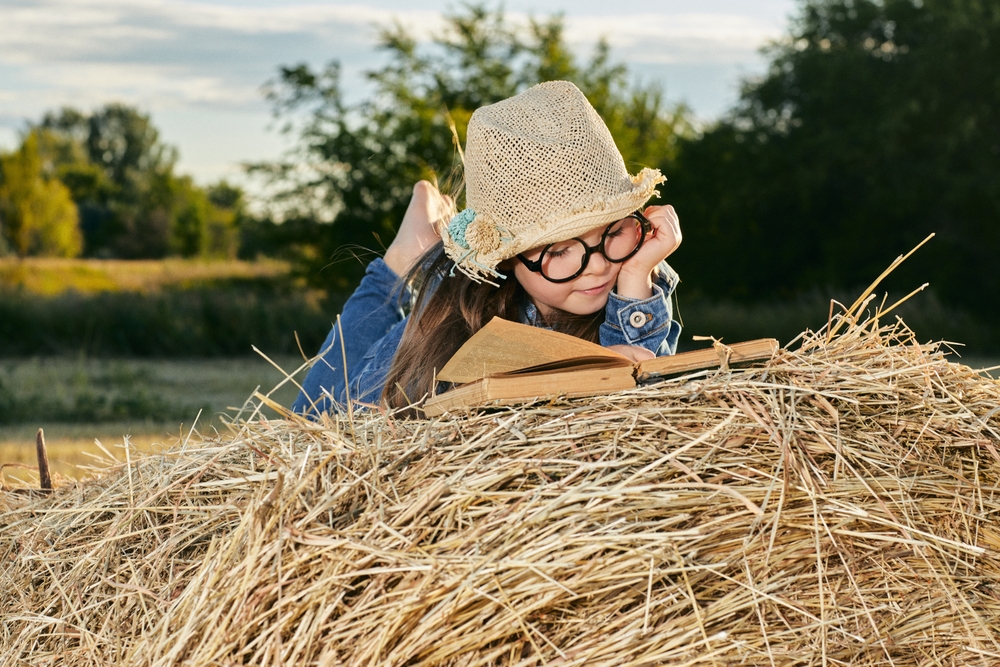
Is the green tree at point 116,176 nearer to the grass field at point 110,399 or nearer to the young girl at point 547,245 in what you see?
the grass field at point 110,399

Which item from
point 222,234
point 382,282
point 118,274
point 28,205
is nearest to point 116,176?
point 222,234

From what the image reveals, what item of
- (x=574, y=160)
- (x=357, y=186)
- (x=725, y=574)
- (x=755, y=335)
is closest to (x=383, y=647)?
(x=725, y=574)

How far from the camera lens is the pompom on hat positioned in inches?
107

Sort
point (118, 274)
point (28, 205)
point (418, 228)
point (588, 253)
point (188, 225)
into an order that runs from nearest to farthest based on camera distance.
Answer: point (588, 253) < point (418, 228) < point (118, 274) < point (28, 205) < point (188, 225)

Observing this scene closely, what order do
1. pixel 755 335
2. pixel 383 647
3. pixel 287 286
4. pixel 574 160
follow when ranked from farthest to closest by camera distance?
pixel 287 286 → pixel 755 335 → pixel 574 160 → pixel 383 647

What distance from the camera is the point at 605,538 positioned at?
1702 mm

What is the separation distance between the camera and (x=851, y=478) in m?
1.85

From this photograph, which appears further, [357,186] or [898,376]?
[357,186]

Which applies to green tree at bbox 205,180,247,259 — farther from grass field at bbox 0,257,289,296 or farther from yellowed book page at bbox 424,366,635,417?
yellowed book page at bbox 424,366,635,417

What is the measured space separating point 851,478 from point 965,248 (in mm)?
19169

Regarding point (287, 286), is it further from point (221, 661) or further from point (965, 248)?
point (221, 661)

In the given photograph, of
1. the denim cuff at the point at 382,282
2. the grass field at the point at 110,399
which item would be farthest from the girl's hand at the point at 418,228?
the grass field at the point at 110,399

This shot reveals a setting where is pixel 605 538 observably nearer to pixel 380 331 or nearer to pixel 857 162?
pixel 380 331

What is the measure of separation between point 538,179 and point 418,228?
992 mm
